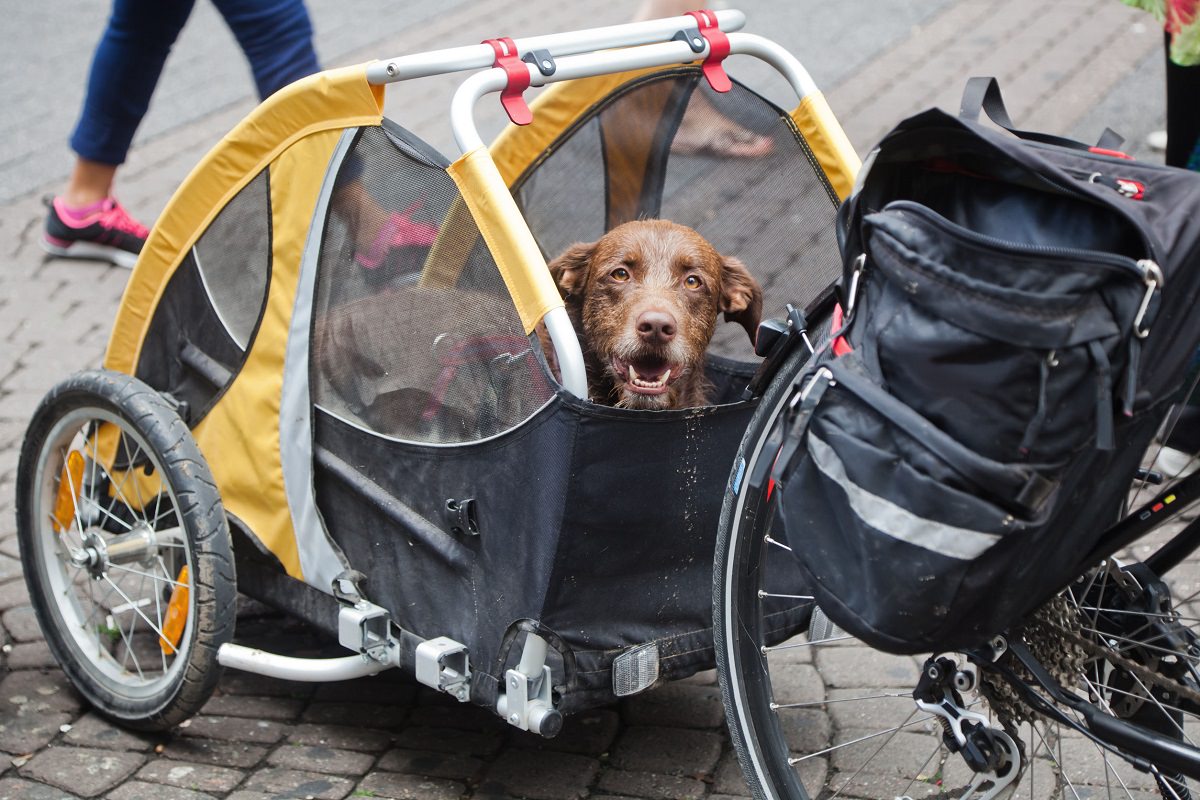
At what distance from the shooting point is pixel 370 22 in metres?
8.86

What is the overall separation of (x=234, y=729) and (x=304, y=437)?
33.6 inches

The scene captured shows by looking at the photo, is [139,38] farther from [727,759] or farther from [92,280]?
[727,759]

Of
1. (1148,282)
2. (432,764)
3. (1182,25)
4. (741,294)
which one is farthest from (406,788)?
(1182,25)

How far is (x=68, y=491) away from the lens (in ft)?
11.7

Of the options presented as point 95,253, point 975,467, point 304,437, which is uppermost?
point 975,467

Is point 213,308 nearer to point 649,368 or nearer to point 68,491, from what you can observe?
point 68,491

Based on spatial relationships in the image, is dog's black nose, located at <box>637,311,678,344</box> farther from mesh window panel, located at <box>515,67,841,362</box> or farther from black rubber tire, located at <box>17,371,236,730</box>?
black rubber tire, located at <box>17,371,236,730</box>

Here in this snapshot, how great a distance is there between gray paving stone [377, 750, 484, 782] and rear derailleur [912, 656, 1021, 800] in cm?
120

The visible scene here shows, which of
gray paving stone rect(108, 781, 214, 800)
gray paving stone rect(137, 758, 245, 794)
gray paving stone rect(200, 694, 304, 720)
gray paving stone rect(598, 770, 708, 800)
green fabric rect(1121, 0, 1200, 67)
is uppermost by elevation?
green fabric rect(1121, 0, 1200, 67)

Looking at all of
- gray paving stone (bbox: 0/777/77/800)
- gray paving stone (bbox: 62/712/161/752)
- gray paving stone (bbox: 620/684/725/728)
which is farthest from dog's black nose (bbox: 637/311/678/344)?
gray paving stone (bbox: 0/777/77/800)

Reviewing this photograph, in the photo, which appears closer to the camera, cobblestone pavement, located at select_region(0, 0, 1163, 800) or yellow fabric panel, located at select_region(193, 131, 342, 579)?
yellow fabric panel, located at select_region(193, 131, 342, 579)

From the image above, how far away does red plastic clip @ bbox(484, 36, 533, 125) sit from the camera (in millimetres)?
2805

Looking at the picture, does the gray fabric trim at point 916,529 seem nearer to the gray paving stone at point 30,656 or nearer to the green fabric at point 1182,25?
the green fabric at point 1182,25

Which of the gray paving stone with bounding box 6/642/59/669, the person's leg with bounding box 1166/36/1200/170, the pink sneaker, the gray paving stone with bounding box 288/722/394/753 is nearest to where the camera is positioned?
the gray paving stone with bounding box 288/722/394/753
